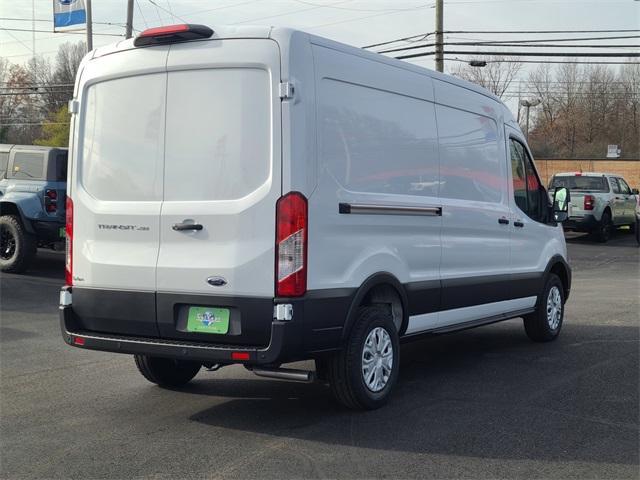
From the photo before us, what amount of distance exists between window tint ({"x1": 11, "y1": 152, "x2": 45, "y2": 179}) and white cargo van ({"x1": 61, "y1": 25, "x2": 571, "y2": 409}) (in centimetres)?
832

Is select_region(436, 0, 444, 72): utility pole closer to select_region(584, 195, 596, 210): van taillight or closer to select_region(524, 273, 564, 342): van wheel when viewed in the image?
select_region(584, 195, 596, 210): van taillight

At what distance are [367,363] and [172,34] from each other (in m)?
2.68

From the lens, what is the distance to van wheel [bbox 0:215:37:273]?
13.6 metres

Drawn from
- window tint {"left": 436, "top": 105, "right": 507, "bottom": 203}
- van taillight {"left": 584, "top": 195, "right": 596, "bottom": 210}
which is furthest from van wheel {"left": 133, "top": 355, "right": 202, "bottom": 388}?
van taillight {"left": 584, "top": 195, "right": 596, "bottom": 210}

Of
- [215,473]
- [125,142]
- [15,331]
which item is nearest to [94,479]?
[215,473]

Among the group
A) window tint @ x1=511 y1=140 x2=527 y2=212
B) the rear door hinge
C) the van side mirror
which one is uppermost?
the rear door hinge

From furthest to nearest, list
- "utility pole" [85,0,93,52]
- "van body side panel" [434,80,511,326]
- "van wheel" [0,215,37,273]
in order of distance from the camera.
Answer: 1. "utility pole" [85,0,93,52]
2. "van wheel" [0,215,37,273]
3. "van body side panel" [434,80,511,326]

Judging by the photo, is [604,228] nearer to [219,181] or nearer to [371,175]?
[371,175]

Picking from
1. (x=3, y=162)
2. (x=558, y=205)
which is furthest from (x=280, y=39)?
(x=3, y=162)

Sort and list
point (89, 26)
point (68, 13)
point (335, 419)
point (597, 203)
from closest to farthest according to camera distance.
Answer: point (335, 419), point (68, 13), point (597, 203), point (89, 26)

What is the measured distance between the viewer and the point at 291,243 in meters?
5.09

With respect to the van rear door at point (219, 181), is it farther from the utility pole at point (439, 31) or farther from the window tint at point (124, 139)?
the utility pole at point (439, 31)

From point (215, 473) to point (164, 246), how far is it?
5.43 ft

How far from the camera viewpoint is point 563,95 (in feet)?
199
